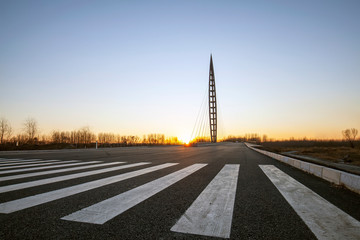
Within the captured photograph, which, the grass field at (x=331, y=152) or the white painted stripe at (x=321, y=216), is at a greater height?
the white painted stripe at (x=321, y=216)

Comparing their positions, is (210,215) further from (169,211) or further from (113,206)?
(113,206)

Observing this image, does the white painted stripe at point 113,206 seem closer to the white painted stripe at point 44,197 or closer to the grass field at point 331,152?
the white painted stripe at point 44,197

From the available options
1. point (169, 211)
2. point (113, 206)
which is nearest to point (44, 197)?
point (113, 206)

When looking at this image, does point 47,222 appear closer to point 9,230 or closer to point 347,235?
point 9,230

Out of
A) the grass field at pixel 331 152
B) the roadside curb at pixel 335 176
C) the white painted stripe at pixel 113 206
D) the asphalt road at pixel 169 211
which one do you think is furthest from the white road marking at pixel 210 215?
the grass field at pixel 331 152

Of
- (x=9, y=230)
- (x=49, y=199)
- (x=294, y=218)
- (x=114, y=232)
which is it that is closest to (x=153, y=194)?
(x=114, y=232)

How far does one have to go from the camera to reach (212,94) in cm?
6444

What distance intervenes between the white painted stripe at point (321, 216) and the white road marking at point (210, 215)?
812 mm

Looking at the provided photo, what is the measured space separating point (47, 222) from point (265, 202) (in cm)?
272

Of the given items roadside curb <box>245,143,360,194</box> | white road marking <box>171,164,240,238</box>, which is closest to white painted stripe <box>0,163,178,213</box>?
white road marking <box>171,164,240,238</box>

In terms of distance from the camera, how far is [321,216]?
216 centimetres

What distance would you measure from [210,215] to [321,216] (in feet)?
4.19

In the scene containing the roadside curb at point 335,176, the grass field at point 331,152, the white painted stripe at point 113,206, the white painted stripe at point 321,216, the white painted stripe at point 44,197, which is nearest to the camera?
the white painted stripe at point 321,216

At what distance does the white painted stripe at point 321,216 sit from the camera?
69.1 inches
